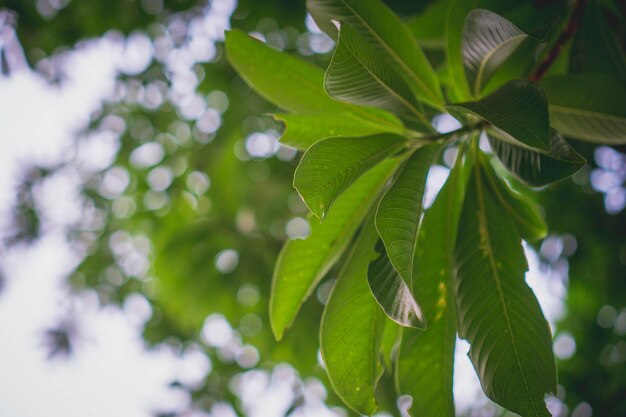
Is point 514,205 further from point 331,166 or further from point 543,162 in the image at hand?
point 331,166

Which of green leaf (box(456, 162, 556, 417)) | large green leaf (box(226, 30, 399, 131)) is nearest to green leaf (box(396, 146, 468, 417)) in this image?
green leaf (box(456, 162, 556, 417))

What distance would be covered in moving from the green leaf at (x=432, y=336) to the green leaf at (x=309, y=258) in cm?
16

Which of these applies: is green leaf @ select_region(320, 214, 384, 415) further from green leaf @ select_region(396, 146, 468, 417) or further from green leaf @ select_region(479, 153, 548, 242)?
green leaf @ select_region(479, 153, 548, 242)

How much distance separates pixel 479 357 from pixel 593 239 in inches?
76.7

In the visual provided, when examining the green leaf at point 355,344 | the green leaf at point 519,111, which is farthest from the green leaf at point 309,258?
the green leaf at point 519,111

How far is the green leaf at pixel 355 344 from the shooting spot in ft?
3.22

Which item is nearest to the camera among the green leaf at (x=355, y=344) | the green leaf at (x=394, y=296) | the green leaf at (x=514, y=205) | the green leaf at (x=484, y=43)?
the green leaf at (x=394, y=296)

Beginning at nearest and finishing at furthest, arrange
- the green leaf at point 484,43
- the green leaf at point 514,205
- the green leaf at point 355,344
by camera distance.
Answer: the green leaf at point 484,43, the green leaf at point 355,344, the green leaf at point 514,205

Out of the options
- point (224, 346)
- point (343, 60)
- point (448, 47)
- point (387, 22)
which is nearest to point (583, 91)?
point (448, 47)

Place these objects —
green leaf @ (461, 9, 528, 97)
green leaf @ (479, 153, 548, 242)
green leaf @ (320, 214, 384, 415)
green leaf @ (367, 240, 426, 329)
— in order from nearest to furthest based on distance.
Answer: green leaf @ (367, 240, 426, 329) < green leaf @ (461, 9, 528, 97) < green leaf @ (320, 214, 384, 415) < green leaf @ (479, 153, 548, 242)

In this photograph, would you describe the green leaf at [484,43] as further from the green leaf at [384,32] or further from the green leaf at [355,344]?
the green leaf at [355,344]

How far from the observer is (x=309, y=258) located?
1.16 metres

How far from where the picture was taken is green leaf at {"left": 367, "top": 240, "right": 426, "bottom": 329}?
0.76m

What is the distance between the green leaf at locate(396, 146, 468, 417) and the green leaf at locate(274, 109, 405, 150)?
252 millimetres
